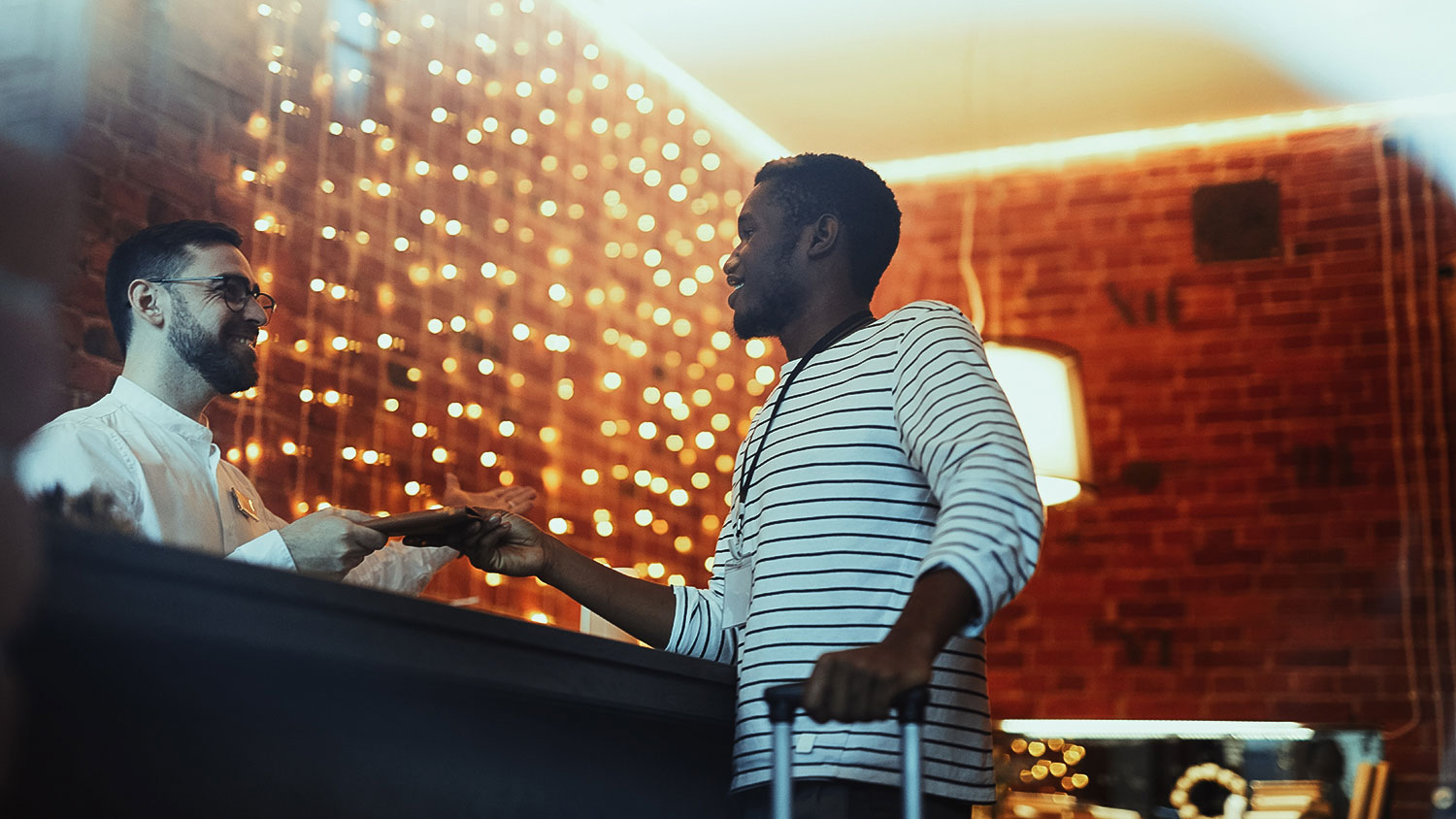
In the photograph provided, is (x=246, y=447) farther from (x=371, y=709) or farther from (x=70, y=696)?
(x=70, y=696)

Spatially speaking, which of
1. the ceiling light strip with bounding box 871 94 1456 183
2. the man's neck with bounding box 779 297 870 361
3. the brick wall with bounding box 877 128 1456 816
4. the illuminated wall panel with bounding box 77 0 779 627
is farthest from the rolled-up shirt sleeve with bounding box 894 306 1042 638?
the ceiling light strip with bounding box 871 94 1456 183

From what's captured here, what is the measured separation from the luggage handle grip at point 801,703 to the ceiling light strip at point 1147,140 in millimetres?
4097

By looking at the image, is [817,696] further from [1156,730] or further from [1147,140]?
[1147,140]

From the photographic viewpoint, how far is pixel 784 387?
5.67 feet

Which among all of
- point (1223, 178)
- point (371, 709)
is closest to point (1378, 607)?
point (1223, 178)

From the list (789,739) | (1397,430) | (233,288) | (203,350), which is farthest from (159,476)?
(1397,430)

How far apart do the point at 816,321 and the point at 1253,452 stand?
3.11m

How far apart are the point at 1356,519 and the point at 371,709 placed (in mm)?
3811

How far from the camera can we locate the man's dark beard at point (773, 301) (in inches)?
74.2

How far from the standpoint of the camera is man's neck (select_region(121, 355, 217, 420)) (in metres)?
2.26

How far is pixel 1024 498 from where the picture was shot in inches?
52.1

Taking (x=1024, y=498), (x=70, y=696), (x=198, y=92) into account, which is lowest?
(x=70, y=696)

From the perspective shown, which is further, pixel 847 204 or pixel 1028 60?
pixel 1028 60

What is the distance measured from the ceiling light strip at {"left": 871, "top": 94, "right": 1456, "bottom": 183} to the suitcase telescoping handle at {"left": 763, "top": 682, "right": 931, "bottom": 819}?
4.10 m
